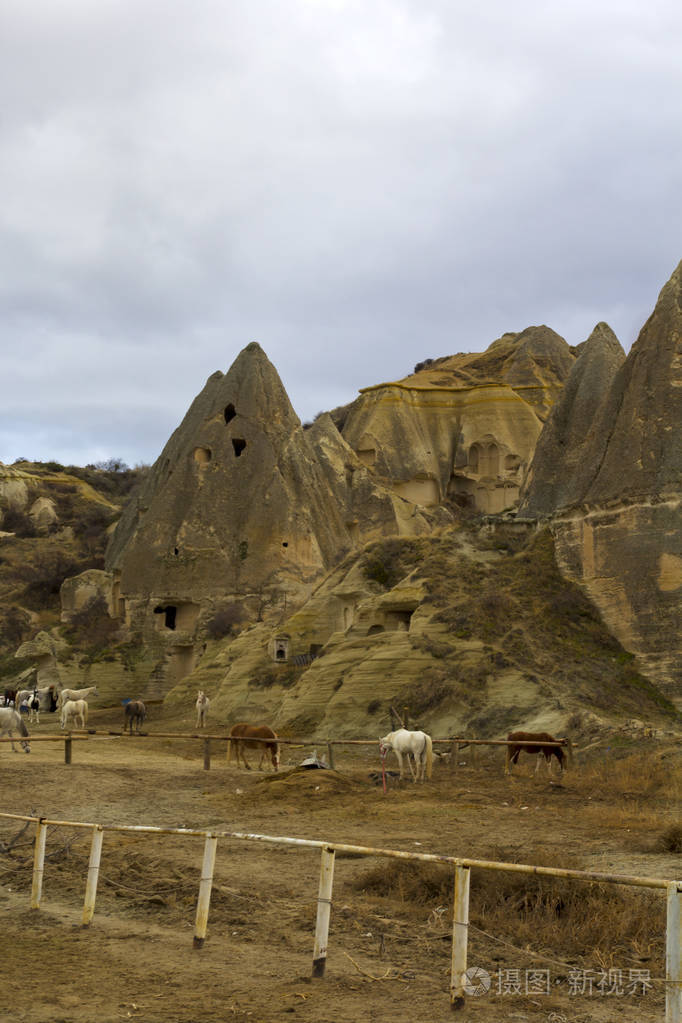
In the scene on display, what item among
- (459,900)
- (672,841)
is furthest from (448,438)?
(459,900)

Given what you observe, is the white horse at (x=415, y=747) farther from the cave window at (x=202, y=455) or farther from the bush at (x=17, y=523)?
the bush at (x=17, y=523)

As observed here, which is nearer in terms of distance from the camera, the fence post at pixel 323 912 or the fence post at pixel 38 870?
the fence post at pixel 323 912

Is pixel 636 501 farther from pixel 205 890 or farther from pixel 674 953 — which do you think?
pixel 674 953

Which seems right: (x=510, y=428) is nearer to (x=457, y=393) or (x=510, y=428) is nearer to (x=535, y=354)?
(x=457, y=393)

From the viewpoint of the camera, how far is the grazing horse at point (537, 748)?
18094 millimetres

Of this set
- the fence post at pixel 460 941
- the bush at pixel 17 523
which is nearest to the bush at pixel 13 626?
the bush at pixel 17 523

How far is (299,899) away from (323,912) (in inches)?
103

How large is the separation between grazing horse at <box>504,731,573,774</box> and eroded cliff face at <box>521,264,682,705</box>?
6646mm

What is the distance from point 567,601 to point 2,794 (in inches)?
640

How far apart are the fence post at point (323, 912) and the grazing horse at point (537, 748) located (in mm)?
11977

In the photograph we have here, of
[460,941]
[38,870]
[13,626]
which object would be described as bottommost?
[38,870]

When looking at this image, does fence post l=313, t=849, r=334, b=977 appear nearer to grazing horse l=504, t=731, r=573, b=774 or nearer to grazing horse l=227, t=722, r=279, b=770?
grazing horse l=504, t=731, r=573, b=774

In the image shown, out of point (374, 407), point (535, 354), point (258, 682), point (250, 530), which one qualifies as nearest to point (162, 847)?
point (258, 682)

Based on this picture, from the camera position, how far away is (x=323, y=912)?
6.28m
